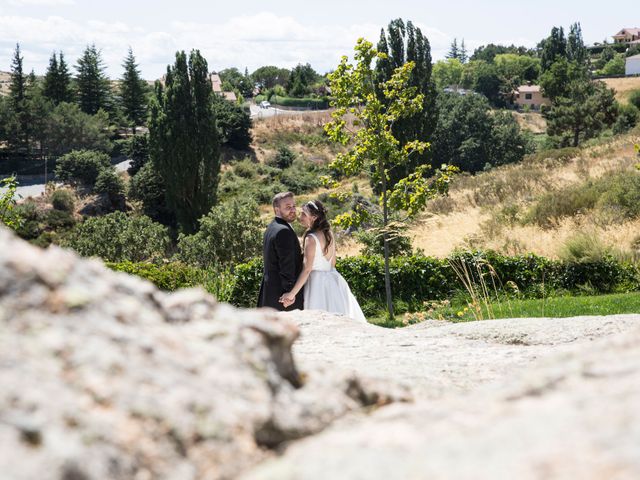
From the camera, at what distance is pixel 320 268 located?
7793 millimetres

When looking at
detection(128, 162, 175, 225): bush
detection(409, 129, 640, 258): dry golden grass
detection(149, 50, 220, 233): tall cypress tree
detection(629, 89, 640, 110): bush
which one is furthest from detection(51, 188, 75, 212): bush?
detection(629, 89, 640, 110): bush

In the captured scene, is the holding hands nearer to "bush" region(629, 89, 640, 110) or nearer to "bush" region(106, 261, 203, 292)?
Result: "bush" region(106, 261, 203, 292)

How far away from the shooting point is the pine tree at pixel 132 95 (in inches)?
2704

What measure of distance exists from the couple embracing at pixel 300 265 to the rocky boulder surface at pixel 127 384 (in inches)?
196

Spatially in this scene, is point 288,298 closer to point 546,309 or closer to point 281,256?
point 281,256

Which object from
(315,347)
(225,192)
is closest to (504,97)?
(225,192)

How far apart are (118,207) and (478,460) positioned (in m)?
51.8

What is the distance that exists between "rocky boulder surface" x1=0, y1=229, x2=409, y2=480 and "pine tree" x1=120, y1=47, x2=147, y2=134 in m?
69.7

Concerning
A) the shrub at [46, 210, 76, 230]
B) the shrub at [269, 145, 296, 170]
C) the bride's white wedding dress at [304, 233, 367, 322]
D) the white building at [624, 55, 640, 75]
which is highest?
the white building at [624, 55, 640, 75]

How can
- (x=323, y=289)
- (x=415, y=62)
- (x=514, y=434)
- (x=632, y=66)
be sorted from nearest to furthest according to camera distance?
(x=514, y=434) → (x=323, y=289) → (x=415, y=62) → (x=632, y=66)

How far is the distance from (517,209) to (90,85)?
57.6 meters

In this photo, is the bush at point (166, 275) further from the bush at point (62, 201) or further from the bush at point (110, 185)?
the bush at point (62, 201)

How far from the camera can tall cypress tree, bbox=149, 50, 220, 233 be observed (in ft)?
134

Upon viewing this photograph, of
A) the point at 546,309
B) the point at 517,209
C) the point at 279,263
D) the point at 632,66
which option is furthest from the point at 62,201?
the point at 632,66
